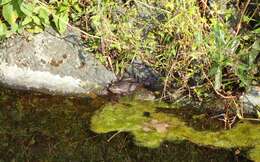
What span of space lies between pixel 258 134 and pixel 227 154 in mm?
268

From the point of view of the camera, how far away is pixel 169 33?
364 centimetres

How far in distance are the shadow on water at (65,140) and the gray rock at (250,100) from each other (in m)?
0.39

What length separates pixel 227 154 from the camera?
3.31m

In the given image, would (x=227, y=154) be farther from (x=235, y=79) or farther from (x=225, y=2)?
(x=225, y=2)

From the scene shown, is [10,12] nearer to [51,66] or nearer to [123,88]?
[51,66]

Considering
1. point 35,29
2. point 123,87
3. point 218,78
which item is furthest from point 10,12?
point 218,78

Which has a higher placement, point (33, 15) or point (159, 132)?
point (33, 15)

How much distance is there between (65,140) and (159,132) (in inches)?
22.8

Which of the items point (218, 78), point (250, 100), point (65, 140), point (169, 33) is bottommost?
point (65, 140)

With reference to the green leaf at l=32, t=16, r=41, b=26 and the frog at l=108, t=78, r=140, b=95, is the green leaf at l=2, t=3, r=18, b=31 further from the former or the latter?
the frog at l=108, t=78, r=140, b=95

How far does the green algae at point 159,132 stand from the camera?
11.1 ft

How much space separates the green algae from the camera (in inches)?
133

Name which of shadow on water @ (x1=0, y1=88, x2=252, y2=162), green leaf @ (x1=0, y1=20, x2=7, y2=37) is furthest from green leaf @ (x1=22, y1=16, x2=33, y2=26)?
shadow on water @ (x1=0, y1=88, x2=252, y2=162)

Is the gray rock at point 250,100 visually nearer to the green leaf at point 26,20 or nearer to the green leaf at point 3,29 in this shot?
the green leaf at point 26,20
